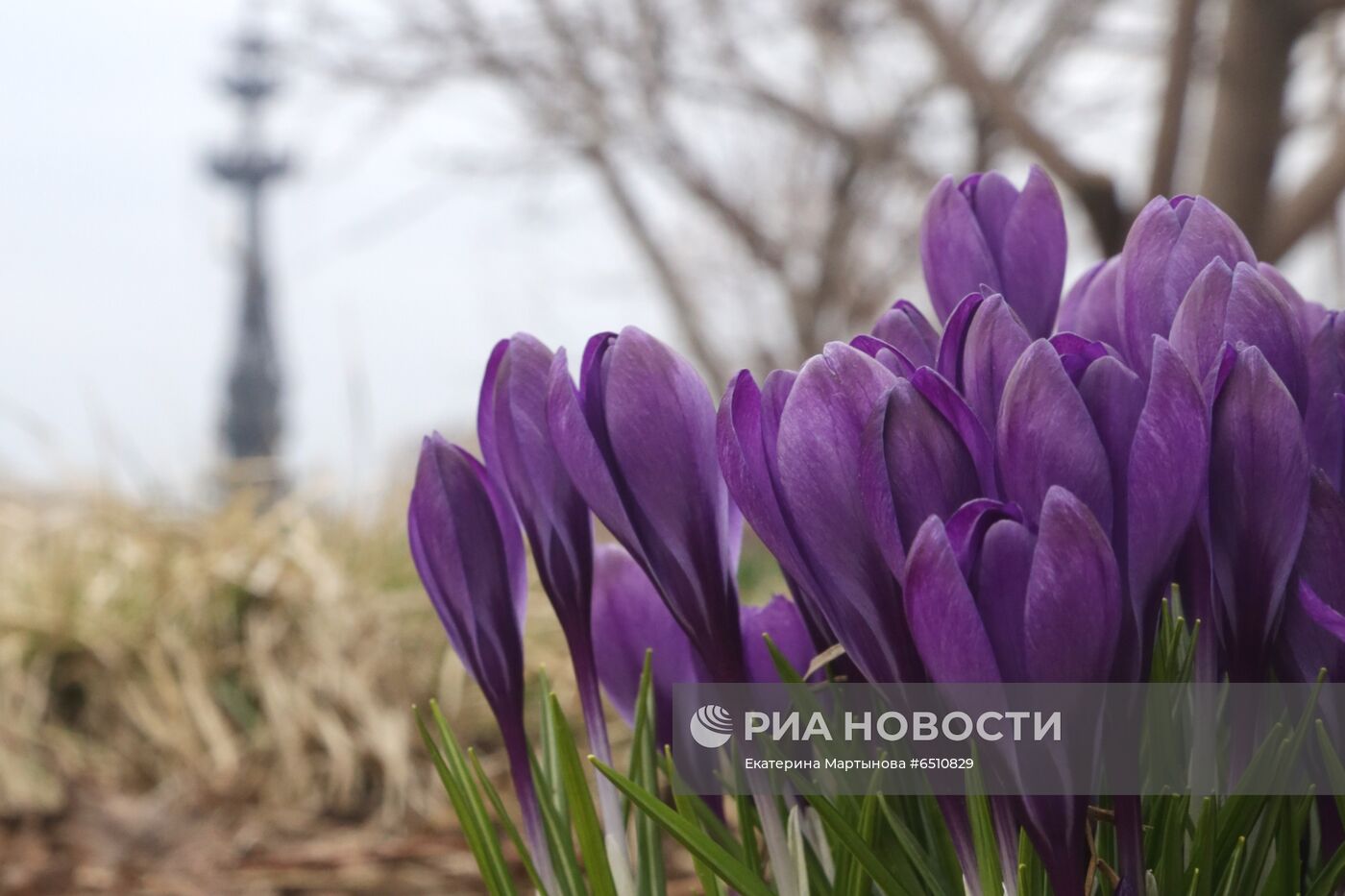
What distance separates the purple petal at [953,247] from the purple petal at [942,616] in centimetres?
20

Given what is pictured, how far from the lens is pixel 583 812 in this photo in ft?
1.36

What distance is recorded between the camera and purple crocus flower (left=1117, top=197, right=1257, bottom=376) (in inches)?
15.3

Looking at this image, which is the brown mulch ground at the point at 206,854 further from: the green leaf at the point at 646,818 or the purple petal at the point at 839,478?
the purple petal at the point at 839,478

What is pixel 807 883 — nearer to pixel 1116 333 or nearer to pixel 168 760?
pixel 1116 333

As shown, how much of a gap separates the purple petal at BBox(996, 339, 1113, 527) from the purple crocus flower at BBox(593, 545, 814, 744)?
168 millimetres

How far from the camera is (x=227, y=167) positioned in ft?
53.2

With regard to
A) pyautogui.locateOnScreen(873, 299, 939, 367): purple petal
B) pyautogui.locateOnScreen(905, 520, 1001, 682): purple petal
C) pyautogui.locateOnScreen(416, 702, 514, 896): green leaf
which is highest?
pyautogui.locateOnScreen(873, 299, 939, 367): purple petal

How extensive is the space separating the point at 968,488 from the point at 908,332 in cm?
11

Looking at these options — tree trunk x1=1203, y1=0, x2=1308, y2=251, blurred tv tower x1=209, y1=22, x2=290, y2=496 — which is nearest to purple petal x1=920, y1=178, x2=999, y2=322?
tree trunk x1=1203, y1=0, x2=1308, y2=251

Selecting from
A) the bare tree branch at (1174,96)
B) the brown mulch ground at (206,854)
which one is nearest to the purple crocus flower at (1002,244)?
the brown mulch ground at (206,854)

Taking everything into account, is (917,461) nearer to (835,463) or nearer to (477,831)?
(835,463)

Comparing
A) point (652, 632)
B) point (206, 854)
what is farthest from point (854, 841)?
point (206, 854)

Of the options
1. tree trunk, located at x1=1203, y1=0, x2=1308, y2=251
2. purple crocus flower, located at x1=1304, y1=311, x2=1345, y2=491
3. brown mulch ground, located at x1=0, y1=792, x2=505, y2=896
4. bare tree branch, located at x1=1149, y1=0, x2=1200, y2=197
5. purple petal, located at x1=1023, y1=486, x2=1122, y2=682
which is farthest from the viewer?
bare tree branch, located at x1=1149, y1=0, x2=1200, y2=197

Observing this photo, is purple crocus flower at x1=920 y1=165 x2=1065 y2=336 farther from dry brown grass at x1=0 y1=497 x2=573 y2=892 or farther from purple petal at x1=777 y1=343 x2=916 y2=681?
dry brown grass at x1=0 y1=497 x2=573 y2=892
